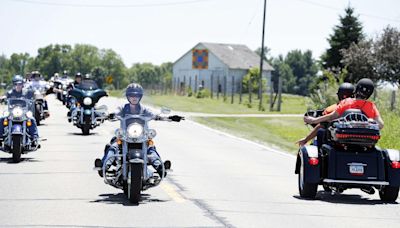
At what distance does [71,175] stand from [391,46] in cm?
4854

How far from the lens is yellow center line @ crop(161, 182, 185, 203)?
12.4 m

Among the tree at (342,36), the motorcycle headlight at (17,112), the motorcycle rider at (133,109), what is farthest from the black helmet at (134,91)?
the tree at (342,36)

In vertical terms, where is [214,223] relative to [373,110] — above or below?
below

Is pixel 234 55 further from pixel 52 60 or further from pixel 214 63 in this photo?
pixel 52 60

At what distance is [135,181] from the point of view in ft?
38.4

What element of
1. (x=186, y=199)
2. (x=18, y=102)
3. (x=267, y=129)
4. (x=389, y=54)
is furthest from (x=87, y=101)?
(x=389, y=54)

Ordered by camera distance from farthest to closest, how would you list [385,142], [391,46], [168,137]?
[391,46] → [168,137] → [385,142]

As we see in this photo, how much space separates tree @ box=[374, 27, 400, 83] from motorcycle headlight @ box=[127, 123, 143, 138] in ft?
165

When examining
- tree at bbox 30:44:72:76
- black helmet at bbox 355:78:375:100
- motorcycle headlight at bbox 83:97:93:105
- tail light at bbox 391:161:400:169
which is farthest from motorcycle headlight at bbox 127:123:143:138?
tree at bbox 30:44:72:76

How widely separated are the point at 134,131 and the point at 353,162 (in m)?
3.15

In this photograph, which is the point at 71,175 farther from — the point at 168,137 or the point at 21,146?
the point at 168,137

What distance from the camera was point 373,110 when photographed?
510 inches

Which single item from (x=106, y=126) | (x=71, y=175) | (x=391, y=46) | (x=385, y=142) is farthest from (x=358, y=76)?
(x=71, y=175)

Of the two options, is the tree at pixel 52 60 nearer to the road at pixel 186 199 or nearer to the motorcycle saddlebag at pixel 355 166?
the road at pixel 186 199
